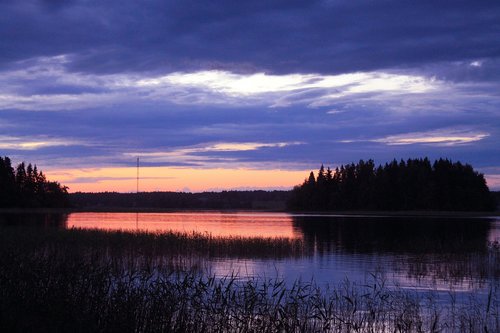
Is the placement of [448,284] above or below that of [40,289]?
below

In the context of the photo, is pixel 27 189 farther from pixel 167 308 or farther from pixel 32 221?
pixel 167 308

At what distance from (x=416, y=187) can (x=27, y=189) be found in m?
76.1

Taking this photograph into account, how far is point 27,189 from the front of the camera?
119 m

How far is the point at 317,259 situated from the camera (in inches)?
1271

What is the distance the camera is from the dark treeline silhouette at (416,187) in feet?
385

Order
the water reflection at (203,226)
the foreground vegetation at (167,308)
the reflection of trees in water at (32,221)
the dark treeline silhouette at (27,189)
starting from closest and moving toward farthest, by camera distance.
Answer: the foreground vegetation at (167,308)
the water reflection at (203,226)
the reflection of trees in water at (32,221)
the dark treeline silhouette at (27,189)

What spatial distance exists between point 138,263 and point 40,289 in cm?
1433

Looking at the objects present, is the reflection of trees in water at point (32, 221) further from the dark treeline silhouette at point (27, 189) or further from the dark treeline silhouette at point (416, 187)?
the dark treeline silhouette at point (416, 187)

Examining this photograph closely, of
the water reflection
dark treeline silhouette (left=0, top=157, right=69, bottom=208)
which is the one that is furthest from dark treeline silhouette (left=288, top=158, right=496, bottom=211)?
dark treeline silhouette (left=0, top=157, right=69, bottom=208)

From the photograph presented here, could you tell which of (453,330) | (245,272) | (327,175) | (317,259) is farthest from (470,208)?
(453,330)

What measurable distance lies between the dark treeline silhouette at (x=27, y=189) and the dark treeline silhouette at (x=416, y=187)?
6206 centimetres

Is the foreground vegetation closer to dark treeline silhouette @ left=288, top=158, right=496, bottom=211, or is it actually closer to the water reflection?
the water reflection

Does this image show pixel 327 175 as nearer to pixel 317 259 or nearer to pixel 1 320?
pixel 317 259

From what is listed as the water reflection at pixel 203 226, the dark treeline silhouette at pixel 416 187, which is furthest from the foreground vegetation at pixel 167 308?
the dark treeline silhouette at pixel 416 187
